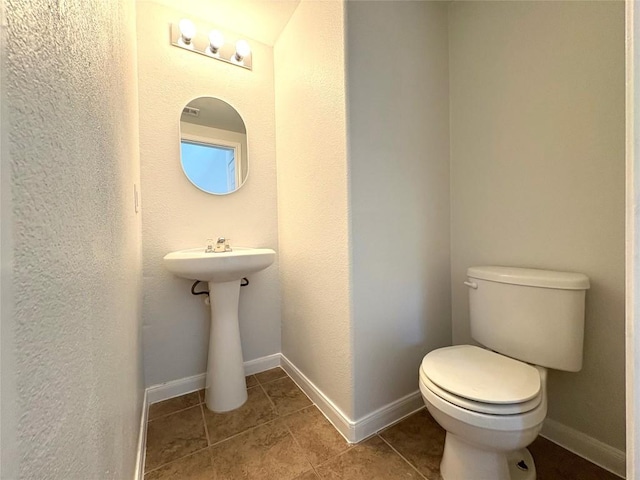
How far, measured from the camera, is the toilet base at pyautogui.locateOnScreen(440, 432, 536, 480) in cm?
87

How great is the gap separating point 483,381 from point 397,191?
0.84 meters

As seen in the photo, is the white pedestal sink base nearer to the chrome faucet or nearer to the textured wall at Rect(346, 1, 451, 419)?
the chrome faucet

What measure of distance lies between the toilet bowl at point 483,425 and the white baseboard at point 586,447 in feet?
0.83

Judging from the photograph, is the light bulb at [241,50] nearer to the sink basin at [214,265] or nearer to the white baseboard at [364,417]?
the sink basin at [214,265]

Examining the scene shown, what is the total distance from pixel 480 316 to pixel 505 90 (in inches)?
43.2

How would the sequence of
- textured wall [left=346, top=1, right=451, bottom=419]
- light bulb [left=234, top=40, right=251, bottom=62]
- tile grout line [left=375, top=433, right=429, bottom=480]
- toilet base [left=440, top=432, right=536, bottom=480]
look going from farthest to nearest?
1. light bulb [left=234, top=40, right=251, bottom=62]
2. textured wall [left=346, top=1, right=451, bottom=419]
3. tile grout line [left=375, top=433, right=429, bottom=480]
4. toilet base [left=440, top=432, right=536, bottom=480]

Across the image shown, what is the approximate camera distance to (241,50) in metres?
1.61

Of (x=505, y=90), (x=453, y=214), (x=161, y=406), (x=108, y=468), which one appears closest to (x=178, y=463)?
(x=161, y=406)

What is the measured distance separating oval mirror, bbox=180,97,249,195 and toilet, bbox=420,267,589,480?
1.47 meters

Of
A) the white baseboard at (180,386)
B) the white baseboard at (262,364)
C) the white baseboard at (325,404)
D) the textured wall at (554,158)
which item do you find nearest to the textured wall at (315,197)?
the white baseboard at (325,404)

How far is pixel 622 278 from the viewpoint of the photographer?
0.94 metres

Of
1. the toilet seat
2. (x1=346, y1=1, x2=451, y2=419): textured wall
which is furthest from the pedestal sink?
the toilet seat

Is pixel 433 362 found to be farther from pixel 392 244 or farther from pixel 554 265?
pixel 554 265

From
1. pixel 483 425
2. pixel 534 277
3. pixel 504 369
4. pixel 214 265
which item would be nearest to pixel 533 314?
pixel 534 277
